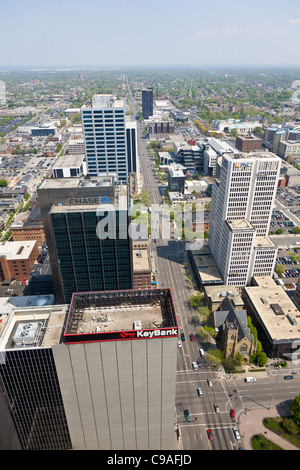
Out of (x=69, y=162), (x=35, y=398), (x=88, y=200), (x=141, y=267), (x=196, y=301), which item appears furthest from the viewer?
(x=69, y=162)

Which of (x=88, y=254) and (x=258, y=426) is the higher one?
(x=88, y=254)

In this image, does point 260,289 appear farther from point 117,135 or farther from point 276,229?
point 117,135

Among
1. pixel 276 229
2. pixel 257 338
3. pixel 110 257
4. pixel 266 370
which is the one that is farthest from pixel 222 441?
pixel 276 229

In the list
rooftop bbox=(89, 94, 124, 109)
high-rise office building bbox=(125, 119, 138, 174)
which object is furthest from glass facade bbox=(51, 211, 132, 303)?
high-rise office building bbox=(125, 119, 138, 174)

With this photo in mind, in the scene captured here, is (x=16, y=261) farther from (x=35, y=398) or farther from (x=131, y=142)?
(x=131, y=142)

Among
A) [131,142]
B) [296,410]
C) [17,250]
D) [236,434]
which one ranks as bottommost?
[236,434]

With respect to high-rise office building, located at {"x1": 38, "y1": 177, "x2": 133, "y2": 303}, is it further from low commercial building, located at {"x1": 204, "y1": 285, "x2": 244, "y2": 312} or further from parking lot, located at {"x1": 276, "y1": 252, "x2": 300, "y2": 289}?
parking lot, located at {"x1": 276, "y1": 252, "x2": 300, "y2": 289}

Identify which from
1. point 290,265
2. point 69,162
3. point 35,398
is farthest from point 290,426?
point 69,162

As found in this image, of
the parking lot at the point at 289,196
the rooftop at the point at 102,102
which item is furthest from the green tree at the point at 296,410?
the parking lot at the point at 289,196
